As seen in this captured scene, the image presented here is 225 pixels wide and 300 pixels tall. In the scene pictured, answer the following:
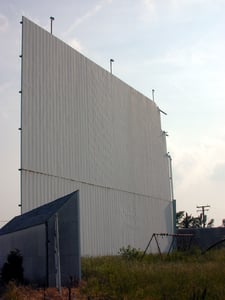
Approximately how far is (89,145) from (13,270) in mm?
13719

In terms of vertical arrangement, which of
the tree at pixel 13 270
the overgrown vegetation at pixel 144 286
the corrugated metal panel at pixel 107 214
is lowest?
the overgrown vegetation at pixel 144 286

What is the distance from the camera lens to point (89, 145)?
27188mm

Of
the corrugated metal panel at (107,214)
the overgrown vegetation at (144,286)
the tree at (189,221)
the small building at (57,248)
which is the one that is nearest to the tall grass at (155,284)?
the overgrown vegetation at (144,286)

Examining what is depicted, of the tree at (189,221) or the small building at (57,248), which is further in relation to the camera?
the tree at (189,221)

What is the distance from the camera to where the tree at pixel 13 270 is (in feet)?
45.1

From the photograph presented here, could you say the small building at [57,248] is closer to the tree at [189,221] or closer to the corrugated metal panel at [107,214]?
the corrugated metal panel at [107,214]

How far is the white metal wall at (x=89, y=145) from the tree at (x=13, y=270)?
7304mm

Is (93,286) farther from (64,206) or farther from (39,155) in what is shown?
(39,155)

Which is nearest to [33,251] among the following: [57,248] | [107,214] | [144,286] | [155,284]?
[57,248]

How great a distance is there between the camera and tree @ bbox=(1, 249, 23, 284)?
1373cm

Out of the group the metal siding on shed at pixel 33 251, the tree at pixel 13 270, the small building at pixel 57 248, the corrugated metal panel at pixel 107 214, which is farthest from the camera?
the corrugated metal panel at pixel 107 214

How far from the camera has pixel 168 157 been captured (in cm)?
3894

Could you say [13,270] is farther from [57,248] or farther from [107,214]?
[107,214]

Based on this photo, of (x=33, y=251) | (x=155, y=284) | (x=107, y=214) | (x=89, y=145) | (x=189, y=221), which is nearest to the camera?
(x=155, y=284)
